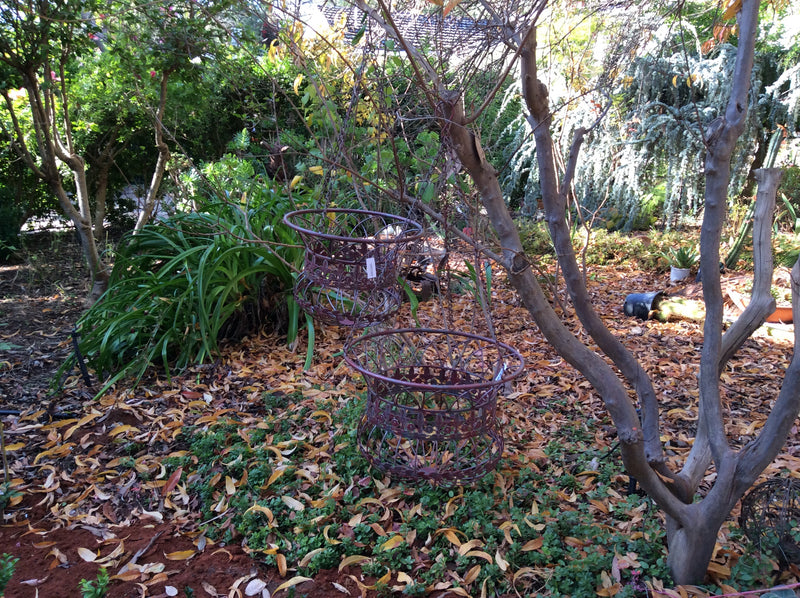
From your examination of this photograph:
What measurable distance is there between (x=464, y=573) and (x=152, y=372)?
6.78 feet

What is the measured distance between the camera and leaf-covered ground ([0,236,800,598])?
173 cm

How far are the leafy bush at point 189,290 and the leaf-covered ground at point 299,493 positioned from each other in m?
0.18

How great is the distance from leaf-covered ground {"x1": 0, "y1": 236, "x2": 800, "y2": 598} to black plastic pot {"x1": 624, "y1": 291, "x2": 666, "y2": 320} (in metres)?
0.89

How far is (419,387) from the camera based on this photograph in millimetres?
1413

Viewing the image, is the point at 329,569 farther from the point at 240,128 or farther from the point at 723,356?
the point at 240,128

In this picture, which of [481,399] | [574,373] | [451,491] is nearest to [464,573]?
[451,491]

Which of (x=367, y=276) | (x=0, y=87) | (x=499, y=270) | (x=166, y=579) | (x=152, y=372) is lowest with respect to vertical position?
(x=166, y=579)

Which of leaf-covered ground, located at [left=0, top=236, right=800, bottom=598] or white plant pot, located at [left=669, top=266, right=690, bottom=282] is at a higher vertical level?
white plant pot, located at [left=669, top=266, right=690, bottom=282]

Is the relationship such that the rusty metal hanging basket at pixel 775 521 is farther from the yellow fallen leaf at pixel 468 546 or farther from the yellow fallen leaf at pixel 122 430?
the yellow fallen leaf at pixel 122 430

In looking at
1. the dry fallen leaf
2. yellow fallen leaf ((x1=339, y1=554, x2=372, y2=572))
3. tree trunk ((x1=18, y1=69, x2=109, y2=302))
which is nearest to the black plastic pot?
yellow fallen leaf ((x1=339, y1=554, x2=372, y2=572))

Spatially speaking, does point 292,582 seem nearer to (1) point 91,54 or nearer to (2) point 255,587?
(2) point 255,587

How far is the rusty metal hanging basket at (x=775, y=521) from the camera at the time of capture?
1.55 m

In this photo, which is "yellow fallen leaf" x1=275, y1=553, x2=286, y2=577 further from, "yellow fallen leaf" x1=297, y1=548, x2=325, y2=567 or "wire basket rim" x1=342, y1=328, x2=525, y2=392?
"wire basket rim" x1=342, y1=328, x2=525, y2=392

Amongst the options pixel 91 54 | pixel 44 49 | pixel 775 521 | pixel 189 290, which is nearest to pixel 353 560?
pixel 775 521
